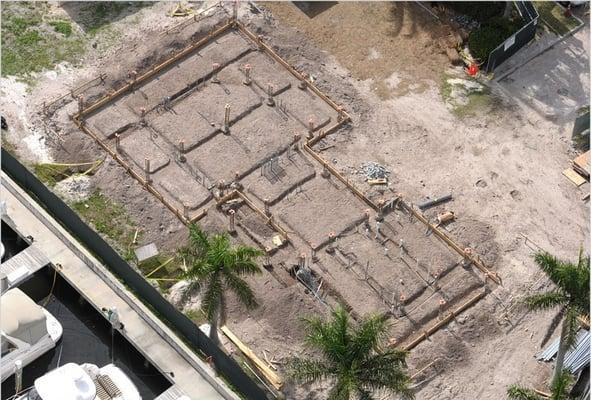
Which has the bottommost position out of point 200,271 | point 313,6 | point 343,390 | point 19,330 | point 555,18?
point 313,6

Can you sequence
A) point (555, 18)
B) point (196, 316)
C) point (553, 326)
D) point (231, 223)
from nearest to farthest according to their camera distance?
point (196, 316) < point (553, 326) < point (231, 223) < point (555, 18)

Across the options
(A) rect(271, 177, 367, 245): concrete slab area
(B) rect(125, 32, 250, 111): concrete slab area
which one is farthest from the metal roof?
(B) rect(125, 32, 250, 111): concrete slab area

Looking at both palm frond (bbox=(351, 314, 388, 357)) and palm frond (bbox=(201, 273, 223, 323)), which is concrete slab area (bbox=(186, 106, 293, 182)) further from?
palm frond (bbox=(351, 314, 388, 357))

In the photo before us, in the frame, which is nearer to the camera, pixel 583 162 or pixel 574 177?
pixel 574 177

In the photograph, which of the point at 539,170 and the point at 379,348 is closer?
the point at 379,348

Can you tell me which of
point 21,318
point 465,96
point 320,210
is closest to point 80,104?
point 320,210

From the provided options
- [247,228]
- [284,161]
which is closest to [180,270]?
[247,228]

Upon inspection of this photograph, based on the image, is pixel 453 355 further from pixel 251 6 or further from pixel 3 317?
pixel 251 6

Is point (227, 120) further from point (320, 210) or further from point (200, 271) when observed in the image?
point (200, 271)
